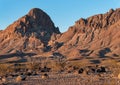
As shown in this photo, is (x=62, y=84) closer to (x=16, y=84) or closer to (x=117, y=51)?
(x=16, y=84)

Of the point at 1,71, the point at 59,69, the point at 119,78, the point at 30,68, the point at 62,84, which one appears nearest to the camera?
the point at 62,84

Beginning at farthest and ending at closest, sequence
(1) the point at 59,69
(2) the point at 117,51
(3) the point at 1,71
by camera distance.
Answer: (2) the point at 117,51
(1) the point at 59,69
(3) the point at 1,71

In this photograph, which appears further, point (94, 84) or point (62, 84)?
point (62, 84)

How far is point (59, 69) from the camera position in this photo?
79.4 meters

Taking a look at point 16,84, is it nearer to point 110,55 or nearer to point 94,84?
point 94,84

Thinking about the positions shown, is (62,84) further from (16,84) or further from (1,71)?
(1,71)

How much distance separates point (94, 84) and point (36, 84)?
6333 mm

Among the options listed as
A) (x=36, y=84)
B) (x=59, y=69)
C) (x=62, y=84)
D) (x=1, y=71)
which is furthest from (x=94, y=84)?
(x=59, y=69)

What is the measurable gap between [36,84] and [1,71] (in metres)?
25.8

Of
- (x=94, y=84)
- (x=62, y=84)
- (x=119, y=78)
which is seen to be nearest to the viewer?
(x=94, y=84)

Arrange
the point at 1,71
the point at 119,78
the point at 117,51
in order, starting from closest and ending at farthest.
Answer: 1. the point at 119,78
2. the point at 1,71
3. the point at 117,51

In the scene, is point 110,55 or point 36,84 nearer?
point 36,84

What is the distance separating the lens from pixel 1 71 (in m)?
61.9

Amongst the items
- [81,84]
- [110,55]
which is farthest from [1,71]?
[110,55]
